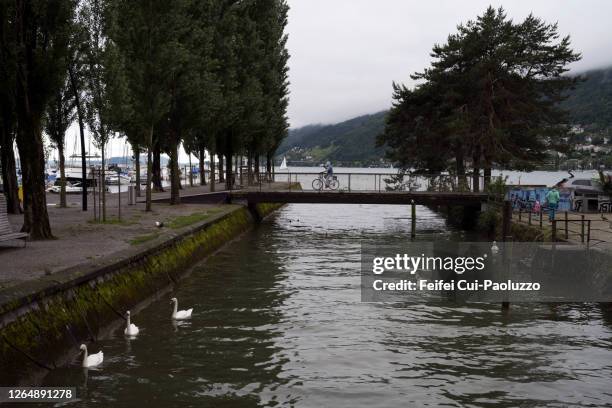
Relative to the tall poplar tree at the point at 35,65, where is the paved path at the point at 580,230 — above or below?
below

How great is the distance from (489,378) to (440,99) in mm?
40611

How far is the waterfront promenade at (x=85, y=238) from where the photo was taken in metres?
15.5

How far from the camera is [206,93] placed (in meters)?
36.3

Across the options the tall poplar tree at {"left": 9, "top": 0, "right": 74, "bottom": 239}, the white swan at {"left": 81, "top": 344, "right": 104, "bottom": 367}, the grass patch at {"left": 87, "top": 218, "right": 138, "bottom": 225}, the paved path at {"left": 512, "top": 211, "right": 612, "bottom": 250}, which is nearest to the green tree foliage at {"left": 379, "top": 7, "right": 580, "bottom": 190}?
the paved path at {"left": 512, "top": 211, "right": 612, "bottom": 250}

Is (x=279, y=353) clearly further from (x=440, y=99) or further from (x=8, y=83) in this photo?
(x=440, y=99)

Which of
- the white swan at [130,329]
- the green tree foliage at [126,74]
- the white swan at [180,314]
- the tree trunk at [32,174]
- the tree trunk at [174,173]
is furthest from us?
the tree trunk at [174,173]

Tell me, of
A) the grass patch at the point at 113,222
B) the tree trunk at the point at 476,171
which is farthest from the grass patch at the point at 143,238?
the tree trunk at the point at 476,171

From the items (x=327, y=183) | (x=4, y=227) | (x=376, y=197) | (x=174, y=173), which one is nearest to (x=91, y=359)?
(x=4, y=227)

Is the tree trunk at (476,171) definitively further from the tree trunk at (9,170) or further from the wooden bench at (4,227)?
the wooden bench at (4,227)

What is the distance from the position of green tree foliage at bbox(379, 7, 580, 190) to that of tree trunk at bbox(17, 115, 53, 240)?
3124 cm

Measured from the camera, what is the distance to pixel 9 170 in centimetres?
→ 2994

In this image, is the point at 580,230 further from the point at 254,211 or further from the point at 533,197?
the point at 254,211

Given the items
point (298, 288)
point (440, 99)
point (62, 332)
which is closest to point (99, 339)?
point (62, 332)

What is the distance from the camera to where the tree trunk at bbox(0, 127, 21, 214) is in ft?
95.7
